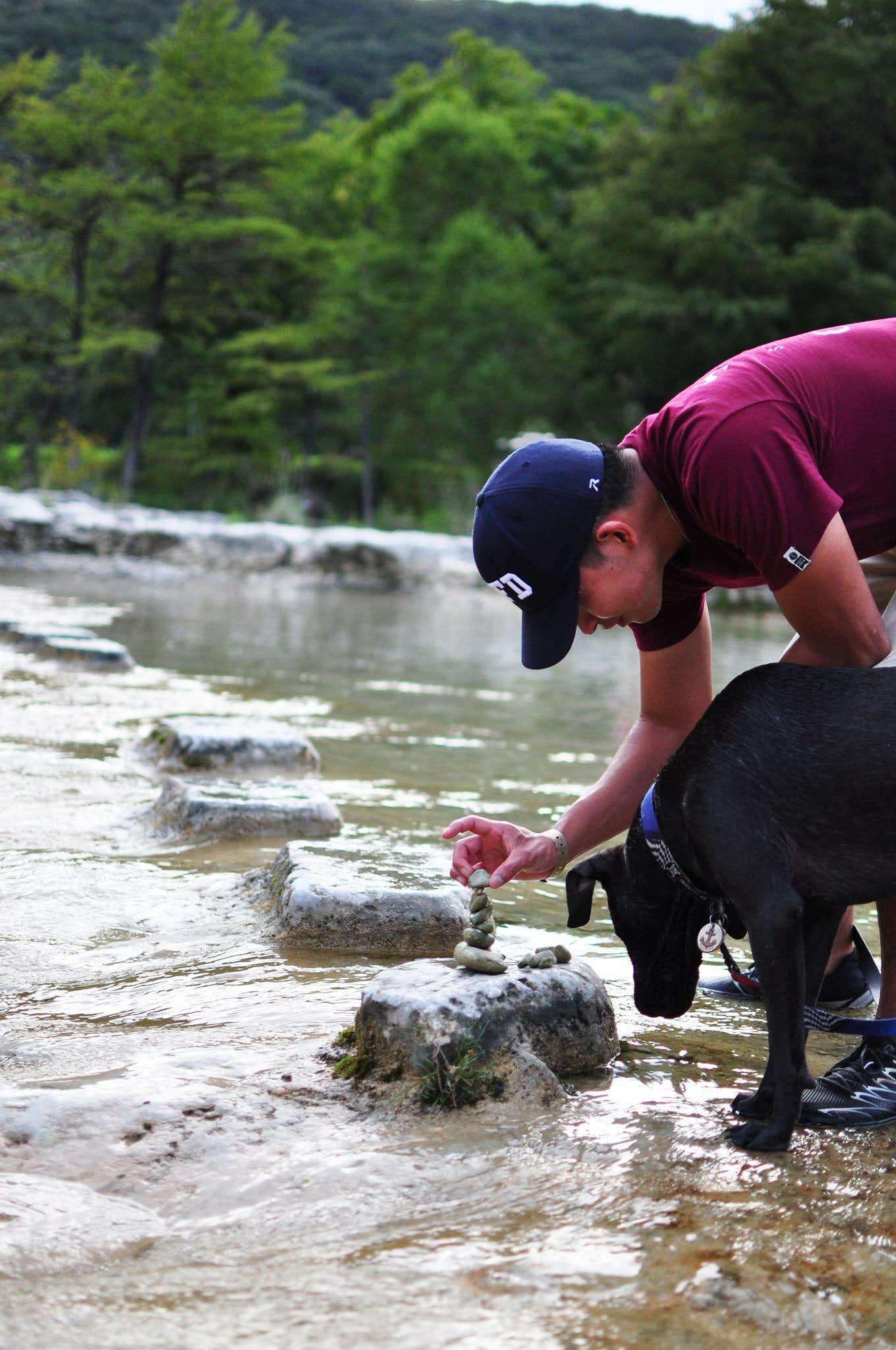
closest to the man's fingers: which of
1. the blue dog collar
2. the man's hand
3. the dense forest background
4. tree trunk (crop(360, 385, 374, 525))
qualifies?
the man's hand

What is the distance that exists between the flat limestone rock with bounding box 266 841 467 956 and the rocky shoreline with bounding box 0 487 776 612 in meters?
17.6

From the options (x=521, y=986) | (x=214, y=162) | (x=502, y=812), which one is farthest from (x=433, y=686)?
(x=214, y=162)

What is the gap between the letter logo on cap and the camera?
2322mm

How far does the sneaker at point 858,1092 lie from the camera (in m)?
2.20

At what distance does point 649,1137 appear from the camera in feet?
6.86

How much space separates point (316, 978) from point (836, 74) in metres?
31.5

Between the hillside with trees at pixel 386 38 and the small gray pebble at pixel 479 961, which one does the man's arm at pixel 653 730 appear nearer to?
the small gray pebble at pixel 479 961

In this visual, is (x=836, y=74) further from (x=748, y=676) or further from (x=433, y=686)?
(x=748, y=676)

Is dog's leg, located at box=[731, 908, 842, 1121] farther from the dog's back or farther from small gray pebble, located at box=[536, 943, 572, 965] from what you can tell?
small gray pebble, located at box=[536, 943, 572, 965]

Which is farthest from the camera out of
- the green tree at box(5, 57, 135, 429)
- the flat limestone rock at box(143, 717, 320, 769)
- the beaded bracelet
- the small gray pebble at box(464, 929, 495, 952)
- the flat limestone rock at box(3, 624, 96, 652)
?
the green tree at box(5, 57, 135, 429)

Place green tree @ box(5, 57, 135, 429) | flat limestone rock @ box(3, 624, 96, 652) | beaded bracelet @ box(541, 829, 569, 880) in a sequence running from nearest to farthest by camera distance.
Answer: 1. beaded bracelet @ box(541, 829, 569, 880)
2. flat limestone rock @ box(3, 624, 96, 652)
3. green tree @ box(5, 57, 135, 429)

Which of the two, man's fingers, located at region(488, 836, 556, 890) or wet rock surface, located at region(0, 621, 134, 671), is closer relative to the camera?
man's fingers, located at region(488, 836, 556, 890)

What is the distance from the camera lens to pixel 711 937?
233cm

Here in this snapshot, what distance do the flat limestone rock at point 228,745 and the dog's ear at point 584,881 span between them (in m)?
2.71
